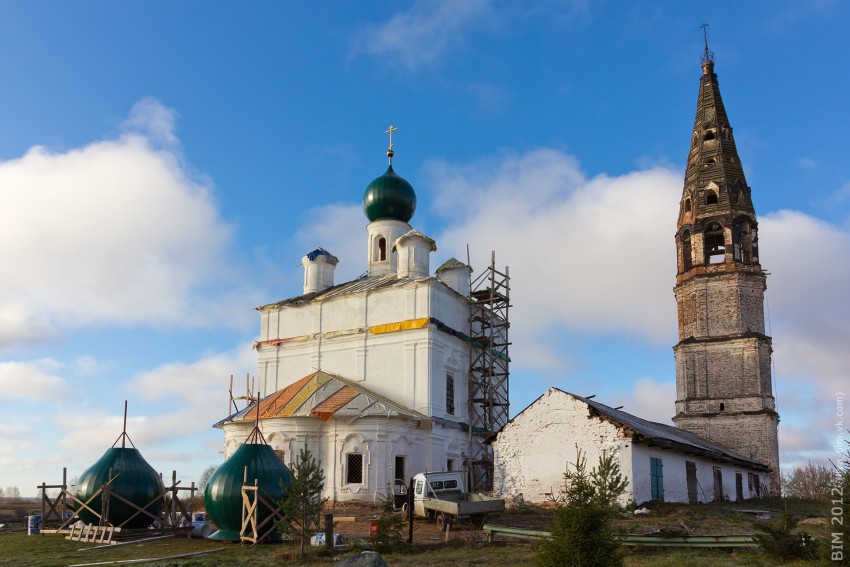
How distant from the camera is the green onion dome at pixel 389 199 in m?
37.2

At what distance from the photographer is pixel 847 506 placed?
11234mm

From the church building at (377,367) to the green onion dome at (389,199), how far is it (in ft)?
0.16

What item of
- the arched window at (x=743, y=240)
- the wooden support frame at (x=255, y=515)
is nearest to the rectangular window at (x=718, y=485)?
the arched window at (x=743, y=240)

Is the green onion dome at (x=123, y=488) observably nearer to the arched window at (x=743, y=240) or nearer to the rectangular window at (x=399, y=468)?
the rectangular window at (x=399, y=468)

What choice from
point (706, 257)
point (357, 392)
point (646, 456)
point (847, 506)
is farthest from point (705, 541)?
point (706, 257)

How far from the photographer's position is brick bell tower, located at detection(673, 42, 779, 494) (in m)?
36.5

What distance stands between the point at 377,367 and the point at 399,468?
4513 mm

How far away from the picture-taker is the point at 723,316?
3766cm

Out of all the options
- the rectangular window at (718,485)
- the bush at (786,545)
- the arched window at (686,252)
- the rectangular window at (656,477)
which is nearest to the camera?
the bush at (786,545)

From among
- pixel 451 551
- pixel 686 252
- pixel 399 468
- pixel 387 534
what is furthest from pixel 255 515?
pixel 686 252

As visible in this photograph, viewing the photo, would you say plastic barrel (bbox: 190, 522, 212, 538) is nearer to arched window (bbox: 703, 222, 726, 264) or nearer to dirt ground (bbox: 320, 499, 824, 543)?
dirt ground (bbox: 320, 499, 824, 543)

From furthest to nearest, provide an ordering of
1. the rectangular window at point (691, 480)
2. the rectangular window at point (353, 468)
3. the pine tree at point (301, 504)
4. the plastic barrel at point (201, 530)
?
the rectangular window at point (353, 468), the rectangular window at point (691, 480), the plastic barrel at point (201, 530), the pine tree at point (301, 504)

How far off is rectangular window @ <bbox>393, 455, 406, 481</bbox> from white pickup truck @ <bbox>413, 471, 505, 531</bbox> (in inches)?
227

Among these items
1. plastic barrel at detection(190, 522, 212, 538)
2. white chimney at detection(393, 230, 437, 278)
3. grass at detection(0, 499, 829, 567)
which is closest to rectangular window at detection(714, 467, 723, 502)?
grass at detection(0, 499, 829, 567)
